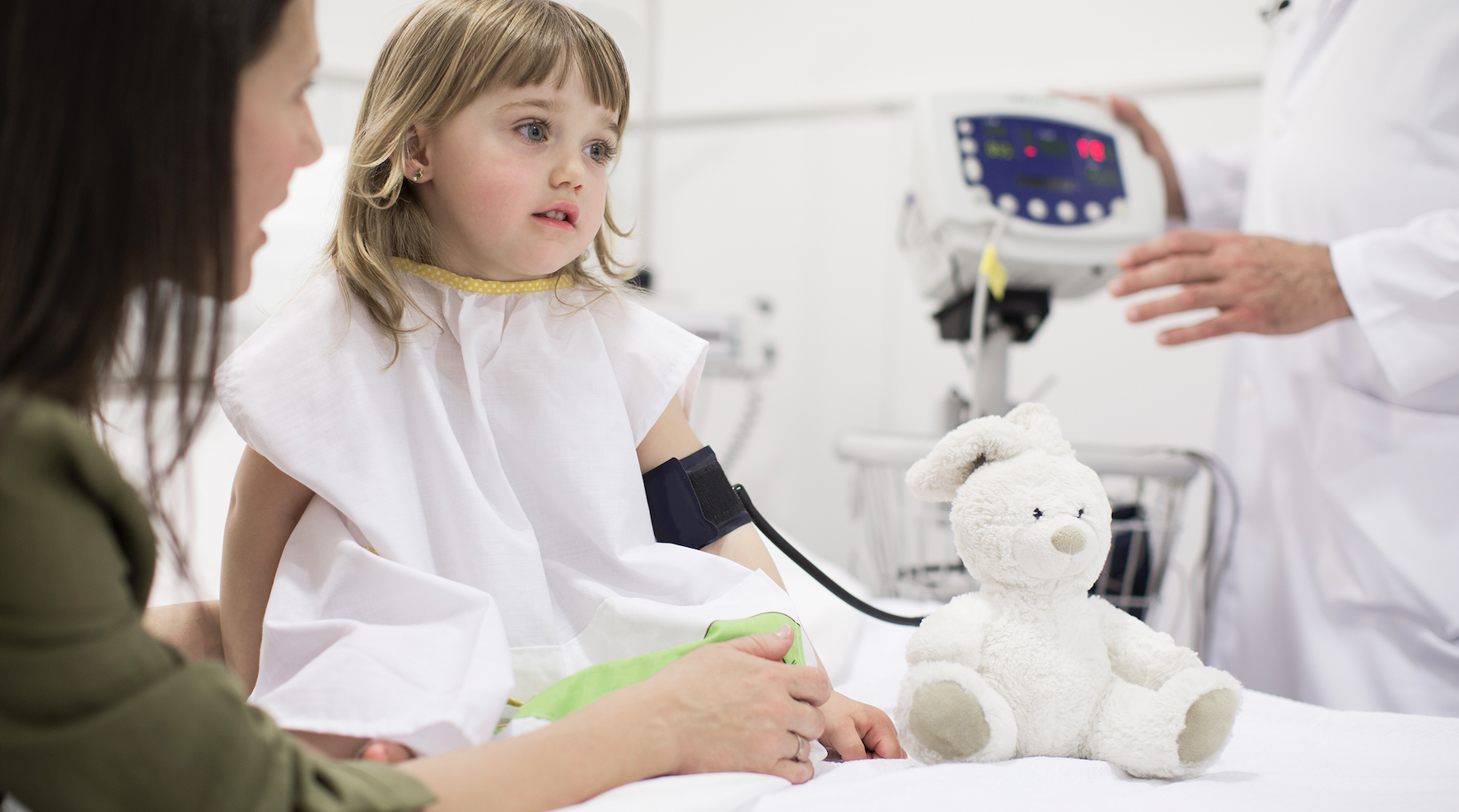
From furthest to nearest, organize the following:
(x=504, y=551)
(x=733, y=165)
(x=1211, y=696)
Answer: (x=733, y=165), (x=504, y=551), (x=1211, y=696)

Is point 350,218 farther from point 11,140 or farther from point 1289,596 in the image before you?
point 1289,596

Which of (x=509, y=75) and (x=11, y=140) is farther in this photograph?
(x=509, y=75)

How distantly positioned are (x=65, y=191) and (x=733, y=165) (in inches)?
90.6

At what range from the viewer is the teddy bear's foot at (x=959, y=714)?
66cm

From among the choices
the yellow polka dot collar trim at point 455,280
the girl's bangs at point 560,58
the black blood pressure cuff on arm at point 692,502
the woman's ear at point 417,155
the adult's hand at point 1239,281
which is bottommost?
the black blood pressure cuff on arm at point 692,502

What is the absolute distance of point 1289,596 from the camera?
1338mm

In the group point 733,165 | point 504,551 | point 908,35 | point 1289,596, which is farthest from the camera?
point 733,165

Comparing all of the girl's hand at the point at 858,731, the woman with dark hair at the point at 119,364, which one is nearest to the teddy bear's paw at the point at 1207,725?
the girl's hand at the point at 858,731

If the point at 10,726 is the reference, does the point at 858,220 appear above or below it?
above

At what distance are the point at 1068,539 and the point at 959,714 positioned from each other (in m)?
0.15

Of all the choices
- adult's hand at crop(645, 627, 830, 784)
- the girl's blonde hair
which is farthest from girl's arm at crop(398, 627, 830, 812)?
the girl's blonde hair

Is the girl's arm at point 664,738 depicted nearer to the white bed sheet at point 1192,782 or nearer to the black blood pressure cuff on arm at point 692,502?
Answer: the white bed sheet at point 1192,782

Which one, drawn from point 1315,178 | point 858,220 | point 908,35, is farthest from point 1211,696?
point 908,35

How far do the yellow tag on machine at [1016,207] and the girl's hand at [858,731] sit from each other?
0.64 m
